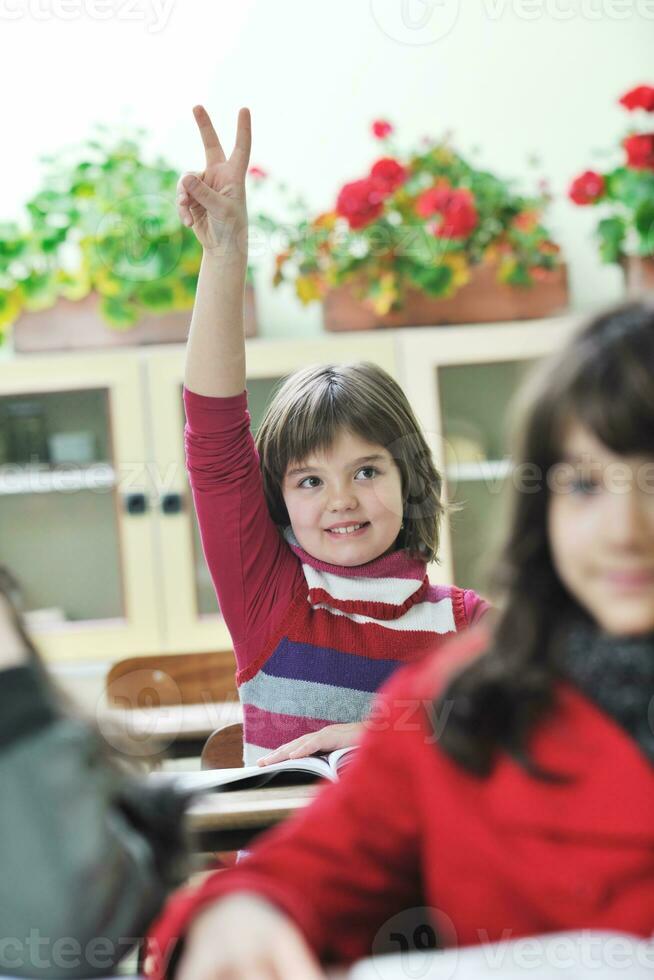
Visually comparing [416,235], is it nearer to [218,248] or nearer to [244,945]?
[218,248]

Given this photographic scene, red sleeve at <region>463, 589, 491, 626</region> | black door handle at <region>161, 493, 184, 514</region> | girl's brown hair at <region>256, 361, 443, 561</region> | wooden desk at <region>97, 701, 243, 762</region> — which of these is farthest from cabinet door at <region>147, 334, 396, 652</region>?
red sleeve at <region>463, 589, 491, 626</region>

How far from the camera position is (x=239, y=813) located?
2.65ft

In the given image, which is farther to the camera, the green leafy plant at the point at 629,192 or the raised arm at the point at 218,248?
the green leafy plant at the point at 629,192

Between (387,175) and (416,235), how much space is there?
14 cm

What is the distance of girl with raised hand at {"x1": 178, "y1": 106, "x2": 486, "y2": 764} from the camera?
1.09 m

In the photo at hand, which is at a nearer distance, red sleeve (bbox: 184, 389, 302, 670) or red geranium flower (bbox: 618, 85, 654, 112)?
red sleeve (bbox: 184, 389, 302, 670)

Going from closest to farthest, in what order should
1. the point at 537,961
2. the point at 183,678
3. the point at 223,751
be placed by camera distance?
the point at 537,961
the point at 223,751
the point at 183,678

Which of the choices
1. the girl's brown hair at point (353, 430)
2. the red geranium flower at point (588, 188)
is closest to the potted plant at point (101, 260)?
the red geranium flower at point (588, 188)

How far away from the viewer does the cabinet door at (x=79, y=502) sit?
8.14 ft

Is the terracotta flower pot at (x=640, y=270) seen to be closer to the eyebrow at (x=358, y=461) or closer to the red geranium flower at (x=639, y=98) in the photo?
the red geranium flower at (x=639, y=98)

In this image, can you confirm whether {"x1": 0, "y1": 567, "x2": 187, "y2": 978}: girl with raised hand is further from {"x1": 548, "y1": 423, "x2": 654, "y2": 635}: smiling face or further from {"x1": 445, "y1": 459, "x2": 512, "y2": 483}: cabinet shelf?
{"x1": 445, "y1": 459, "x2": 512, "y2": 483}: cabinet shelf

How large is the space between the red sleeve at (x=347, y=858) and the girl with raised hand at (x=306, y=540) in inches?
17.4

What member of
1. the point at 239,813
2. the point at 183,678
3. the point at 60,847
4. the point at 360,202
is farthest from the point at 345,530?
the point at 360,202

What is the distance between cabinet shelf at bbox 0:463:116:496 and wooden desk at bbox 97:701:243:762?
70 centimetres
